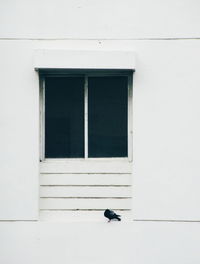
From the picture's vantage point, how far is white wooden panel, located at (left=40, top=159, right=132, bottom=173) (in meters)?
6.88

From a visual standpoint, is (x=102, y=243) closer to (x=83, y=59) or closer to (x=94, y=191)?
(x=94, y=191)

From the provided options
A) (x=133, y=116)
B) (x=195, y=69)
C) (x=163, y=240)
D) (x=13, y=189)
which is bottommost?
(x=163, y=240)

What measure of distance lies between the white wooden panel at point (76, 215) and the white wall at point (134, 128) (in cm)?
11

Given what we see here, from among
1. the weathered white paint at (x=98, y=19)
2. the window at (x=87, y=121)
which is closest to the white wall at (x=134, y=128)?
the weathered white paint at (x=98, y=19)

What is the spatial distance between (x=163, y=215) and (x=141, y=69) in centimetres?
200

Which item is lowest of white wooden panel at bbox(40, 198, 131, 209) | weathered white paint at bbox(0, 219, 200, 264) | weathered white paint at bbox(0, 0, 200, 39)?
weathered white paint at bbox(0, 219, 200, 264)

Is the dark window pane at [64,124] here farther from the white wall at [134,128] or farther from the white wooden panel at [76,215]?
the white wooden panel at [76,215]

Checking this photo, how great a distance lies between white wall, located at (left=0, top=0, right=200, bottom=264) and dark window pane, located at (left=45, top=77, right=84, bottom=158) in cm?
29

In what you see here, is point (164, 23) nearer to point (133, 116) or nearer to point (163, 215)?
point (133, 116)

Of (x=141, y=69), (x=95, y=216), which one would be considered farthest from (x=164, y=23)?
(x=95, y=216)

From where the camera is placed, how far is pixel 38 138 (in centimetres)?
675

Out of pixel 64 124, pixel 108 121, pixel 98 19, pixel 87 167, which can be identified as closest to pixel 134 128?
pixel 108 121

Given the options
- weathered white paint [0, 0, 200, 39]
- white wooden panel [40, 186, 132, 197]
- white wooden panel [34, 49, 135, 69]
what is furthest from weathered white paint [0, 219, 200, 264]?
weathered white paint [0, 0, 200, 39]

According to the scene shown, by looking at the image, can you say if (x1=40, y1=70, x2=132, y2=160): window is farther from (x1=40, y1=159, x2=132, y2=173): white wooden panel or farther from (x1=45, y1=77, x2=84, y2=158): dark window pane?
(x1=40, y1=159, x2=132, y2=173): white wooden panel
